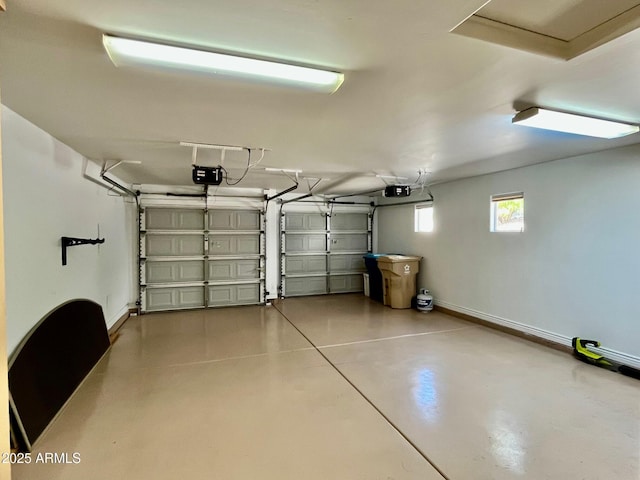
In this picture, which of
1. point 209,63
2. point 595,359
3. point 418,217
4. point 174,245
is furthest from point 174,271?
point 595,359

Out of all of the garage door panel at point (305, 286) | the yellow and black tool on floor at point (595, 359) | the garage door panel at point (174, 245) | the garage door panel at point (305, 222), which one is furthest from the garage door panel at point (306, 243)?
the yellow and black tool on floor at point (595, 359)

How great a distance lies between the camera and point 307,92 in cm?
192

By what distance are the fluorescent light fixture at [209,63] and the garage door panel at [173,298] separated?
17.0 ft

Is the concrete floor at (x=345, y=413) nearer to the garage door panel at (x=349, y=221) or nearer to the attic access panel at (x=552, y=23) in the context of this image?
the attic access panel at (x=552, y=23)

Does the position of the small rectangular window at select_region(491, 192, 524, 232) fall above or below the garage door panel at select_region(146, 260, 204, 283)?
above

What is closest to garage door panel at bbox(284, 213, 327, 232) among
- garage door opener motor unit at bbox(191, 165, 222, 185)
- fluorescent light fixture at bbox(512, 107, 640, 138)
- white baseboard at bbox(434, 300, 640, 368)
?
white baseboard at bbox(434, 300, 640, 368)

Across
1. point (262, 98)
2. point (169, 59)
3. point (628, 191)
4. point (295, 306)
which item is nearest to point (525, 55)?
point (262, 98)

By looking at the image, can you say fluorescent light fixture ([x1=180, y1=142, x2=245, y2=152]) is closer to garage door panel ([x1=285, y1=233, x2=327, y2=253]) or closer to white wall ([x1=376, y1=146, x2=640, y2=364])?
white wall ([x1=376, y1=146, x2=640, y2=364])

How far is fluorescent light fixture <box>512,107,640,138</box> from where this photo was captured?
2199mm

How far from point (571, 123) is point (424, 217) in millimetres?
4100

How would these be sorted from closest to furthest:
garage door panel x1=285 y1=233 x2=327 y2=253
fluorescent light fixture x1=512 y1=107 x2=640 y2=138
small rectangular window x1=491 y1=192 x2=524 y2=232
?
fluorescent light fixture x1=512 y1=107 x2=640 y2=138, small rectangular window x1=491 y1=192 x2=524 y2=232, garage door panel x1=285 y1=233 x2=327 y2=253

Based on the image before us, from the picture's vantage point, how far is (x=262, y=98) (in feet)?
6.64

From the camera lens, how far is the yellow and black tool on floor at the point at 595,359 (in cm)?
310

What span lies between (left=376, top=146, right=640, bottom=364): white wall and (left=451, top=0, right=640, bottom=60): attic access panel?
264cm
